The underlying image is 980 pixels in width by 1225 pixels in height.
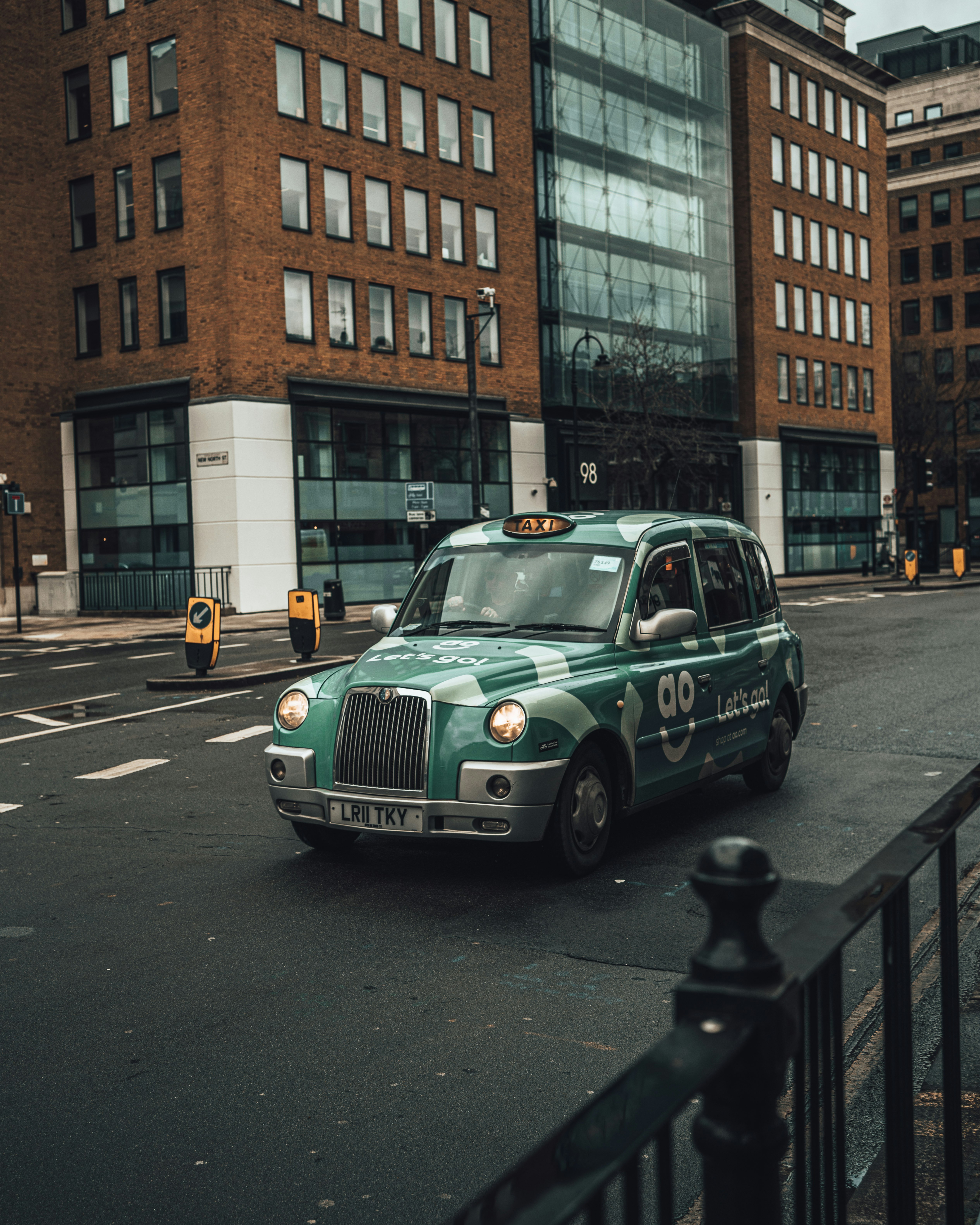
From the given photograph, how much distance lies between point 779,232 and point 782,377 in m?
6.27

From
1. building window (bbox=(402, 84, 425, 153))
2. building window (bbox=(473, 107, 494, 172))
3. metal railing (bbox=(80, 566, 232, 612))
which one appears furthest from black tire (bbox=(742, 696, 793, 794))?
building window (bbox=(473, 107, 494, 172))

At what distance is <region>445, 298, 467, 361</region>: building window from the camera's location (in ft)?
127

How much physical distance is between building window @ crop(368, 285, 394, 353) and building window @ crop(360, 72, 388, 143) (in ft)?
14.3

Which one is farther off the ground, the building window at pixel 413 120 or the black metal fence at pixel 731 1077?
the building window at pixel 413 120

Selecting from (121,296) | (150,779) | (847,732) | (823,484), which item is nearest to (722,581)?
(847,732)

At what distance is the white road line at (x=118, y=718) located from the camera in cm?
1199

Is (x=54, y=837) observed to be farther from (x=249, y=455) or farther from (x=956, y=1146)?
(x=249, y=455)

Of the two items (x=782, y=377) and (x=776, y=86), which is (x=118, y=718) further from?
(x=776, y=86)

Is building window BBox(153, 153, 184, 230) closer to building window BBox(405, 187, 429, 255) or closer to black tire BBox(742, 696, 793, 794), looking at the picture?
building window BBox(405, 187, 429, 255)

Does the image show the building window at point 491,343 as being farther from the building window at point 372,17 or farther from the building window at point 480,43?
the building window at point 372,17

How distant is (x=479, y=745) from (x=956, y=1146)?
370 cm

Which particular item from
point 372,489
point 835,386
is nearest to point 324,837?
point 372,489

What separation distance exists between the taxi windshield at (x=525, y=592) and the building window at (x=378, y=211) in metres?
30.7

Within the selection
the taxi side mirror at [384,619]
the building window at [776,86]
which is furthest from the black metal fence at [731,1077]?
the building window at [776,86]
